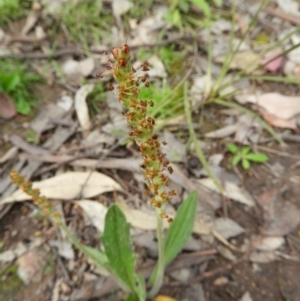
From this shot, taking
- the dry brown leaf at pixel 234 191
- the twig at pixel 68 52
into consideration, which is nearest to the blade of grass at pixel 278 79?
the twig at pixel 68 52

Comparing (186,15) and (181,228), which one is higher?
(186,15)

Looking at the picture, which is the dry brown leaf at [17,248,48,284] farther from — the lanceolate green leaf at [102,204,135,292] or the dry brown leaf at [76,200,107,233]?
the lanceolate green leaf at [102,204,135,292]

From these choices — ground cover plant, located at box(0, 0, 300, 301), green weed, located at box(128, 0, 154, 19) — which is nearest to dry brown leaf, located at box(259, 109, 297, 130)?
ground cover plant, located at box(0, 0, 300, 301)

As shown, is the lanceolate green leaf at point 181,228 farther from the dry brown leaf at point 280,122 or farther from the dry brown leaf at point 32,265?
the dry brown leaf at point 280,122

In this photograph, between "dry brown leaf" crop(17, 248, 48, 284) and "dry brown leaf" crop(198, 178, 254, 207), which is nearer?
"dry brown leaf" crop(17, 248, 48, 284)

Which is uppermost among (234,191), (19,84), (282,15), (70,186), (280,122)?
(19,84)

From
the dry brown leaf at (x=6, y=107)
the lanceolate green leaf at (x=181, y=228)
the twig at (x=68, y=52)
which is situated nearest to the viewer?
the lanceolate green leaf at (x=181, y=228)

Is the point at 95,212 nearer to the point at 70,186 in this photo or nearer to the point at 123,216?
the point at 70,186

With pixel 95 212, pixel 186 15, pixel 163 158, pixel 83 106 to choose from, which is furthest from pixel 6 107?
pixel 186 15
